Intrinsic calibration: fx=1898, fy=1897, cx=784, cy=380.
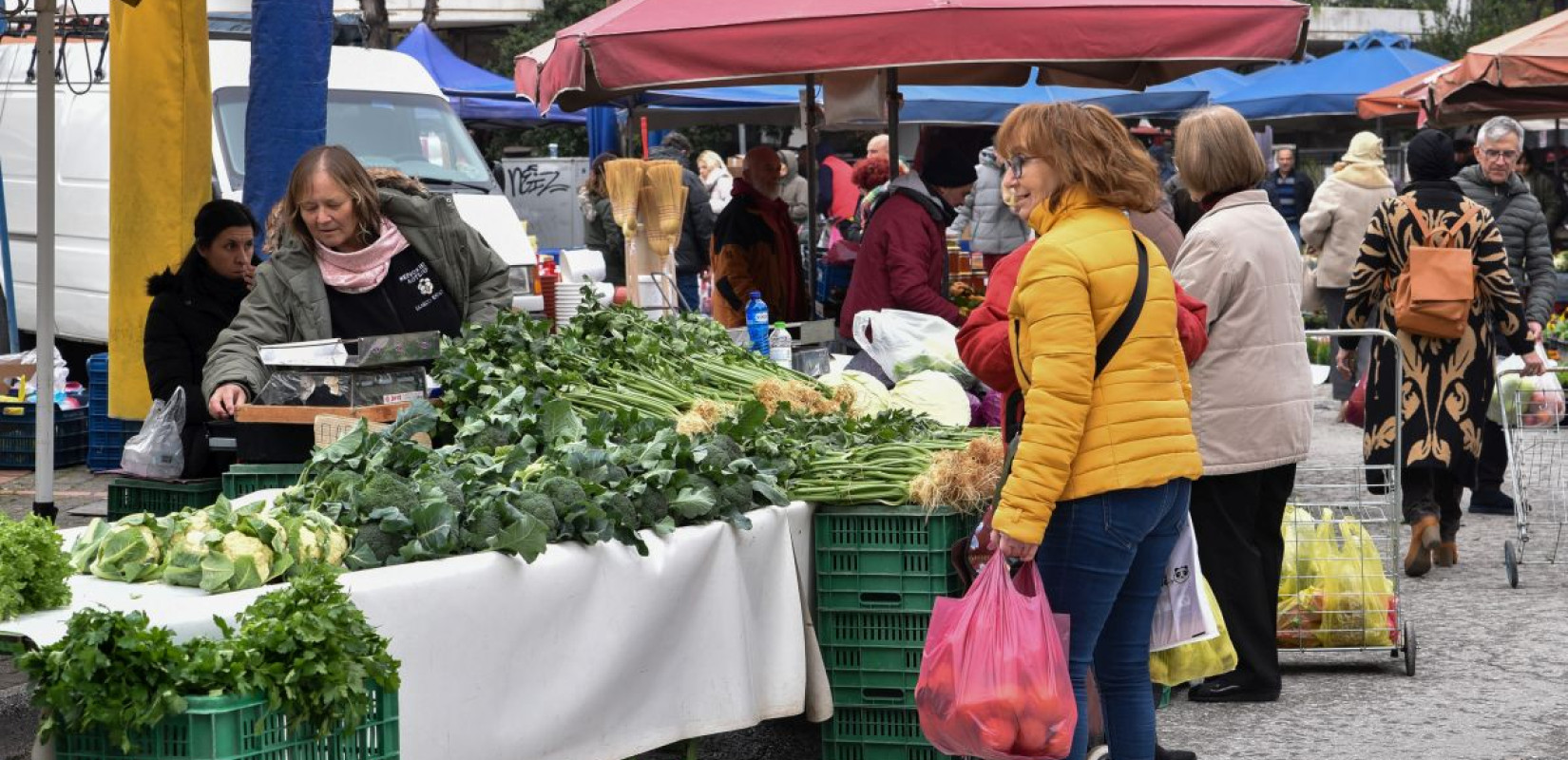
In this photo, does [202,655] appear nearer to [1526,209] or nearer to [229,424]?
[229,424]

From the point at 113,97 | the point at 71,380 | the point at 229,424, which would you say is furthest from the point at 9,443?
the point at 229,424

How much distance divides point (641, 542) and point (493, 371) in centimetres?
135

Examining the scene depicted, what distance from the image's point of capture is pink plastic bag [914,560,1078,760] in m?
4.22

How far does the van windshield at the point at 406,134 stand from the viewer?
1354 centimetres

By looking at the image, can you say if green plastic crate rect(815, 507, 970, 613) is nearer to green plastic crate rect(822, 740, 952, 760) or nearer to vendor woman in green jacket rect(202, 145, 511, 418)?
green plastic crate rect(822, 740, 952, 760)

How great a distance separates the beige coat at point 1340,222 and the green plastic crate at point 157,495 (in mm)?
8559

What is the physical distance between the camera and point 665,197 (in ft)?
31.0

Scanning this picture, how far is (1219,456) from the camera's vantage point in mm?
6004

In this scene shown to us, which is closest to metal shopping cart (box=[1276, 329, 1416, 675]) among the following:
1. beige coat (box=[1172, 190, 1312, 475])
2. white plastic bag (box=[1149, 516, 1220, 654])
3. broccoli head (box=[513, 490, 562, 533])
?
beige coat (box=[1172, 190, 1312, 475])

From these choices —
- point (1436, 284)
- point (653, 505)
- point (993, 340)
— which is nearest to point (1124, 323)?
point (993, 340)

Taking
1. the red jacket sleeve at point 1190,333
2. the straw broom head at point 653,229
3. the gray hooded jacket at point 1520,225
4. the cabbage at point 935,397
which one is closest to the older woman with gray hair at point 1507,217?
the gray hooded jacket at point 1520,225

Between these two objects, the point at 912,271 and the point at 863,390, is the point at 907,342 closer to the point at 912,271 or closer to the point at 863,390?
the point at 912,271

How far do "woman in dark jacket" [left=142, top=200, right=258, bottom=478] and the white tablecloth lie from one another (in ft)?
7.76

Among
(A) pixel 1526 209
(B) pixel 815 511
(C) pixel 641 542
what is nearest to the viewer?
(C) pixel 641 542
